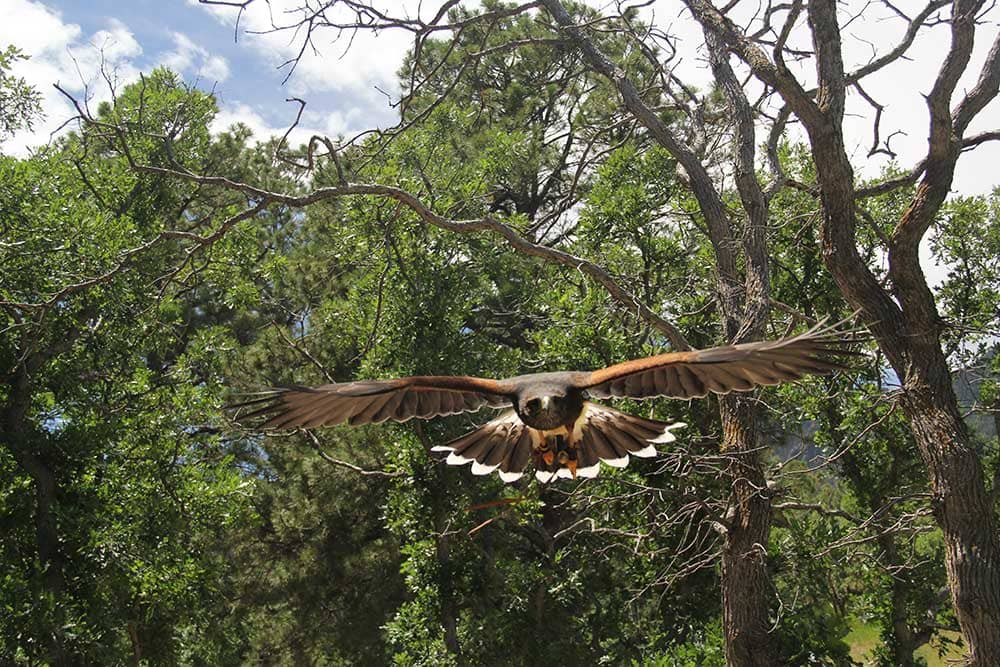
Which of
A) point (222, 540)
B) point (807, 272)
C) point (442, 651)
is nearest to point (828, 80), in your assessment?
point (807, 272)

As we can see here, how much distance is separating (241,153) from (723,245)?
1142 cm

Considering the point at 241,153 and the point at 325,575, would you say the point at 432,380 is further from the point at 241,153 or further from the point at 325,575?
Answer: the point at 241,153

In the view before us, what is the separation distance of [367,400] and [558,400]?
0.99 metres

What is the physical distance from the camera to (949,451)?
4.37m

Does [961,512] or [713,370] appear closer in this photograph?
[713,370]

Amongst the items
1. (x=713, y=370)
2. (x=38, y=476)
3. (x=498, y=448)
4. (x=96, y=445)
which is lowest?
(x=498, y=448)

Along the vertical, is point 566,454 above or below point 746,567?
above

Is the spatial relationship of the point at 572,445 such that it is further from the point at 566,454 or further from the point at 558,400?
the point at 558,400

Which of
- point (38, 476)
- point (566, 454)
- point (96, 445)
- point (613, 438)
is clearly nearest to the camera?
point (566, 454)

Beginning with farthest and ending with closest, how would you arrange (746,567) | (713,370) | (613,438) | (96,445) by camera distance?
1. (96,445)
2. (746,567)
3. (613,438)
4. (713,370)

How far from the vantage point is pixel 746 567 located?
486 cm

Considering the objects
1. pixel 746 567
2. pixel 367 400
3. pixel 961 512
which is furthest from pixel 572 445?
pixel 961 512

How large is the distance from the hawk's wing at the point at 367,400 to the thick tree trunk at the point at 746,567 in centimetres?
183

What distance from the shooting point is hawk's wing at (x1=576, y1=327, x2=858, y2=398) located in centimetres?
325
